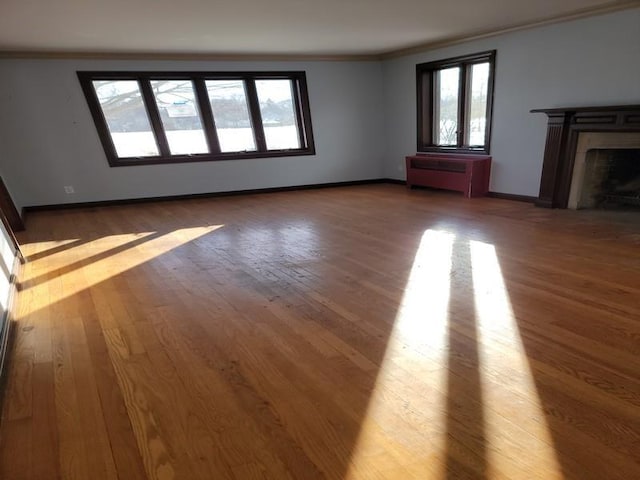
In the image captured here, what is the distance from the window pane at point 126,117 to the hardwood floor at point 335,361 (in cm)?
283

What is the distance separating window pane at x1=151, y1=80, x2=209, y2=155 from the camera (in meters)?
5.69

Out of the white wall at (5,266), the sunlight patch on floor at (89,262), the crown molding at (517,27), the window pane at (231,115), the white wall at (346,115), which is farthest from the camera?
the window pane at (231,115)

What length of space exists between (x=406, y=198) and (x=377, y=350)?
13.4 feet

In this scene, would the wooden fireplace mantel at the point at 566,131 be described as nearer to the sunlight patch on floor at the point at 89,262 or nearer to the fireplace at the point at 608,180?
the fireplace at the point at 608,180

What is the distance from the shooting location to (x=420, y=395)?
147 cm

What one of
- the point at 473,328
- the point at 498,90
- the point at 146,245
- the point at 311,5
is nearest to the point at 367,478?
the point at 473,328

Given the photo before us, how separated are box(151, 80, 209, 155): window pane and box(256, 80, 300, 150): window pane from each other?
1107 millimetres

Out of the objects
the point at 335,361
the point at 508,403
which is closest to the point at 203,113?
the point at 335,361

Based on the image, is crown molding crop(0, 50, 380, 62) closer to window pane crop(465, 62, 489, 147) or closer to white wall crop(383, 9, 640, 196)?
white wall crop(383, 9, 640, 196)

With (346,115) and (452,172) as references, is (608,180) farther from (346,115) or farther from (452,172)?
(346,115)

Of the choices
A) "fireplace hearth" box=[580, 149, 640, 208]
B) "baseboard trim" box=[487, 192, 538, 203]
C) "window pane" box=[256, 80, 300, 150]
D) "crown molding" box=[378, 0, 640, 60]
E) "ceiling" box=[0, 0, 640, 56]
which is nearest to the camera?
"ceiling" box=[0, 0, 640, 56]

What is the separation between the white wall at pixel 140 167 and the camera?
16.6 feet

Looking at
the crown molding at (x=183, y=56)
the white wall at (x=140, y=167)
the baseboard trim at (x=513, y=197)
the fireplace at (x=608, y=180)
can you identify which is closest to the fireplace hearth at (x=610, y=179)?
the fireplace at (x=608, y=180)

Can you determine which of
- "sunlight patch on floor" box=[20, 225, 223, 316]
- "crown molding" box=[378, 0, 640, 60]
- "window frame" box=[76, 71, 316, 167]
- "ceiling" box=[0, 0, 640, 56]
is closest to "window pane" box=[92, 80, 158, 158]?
"window frame" box=[76, 71, 316, 167]
